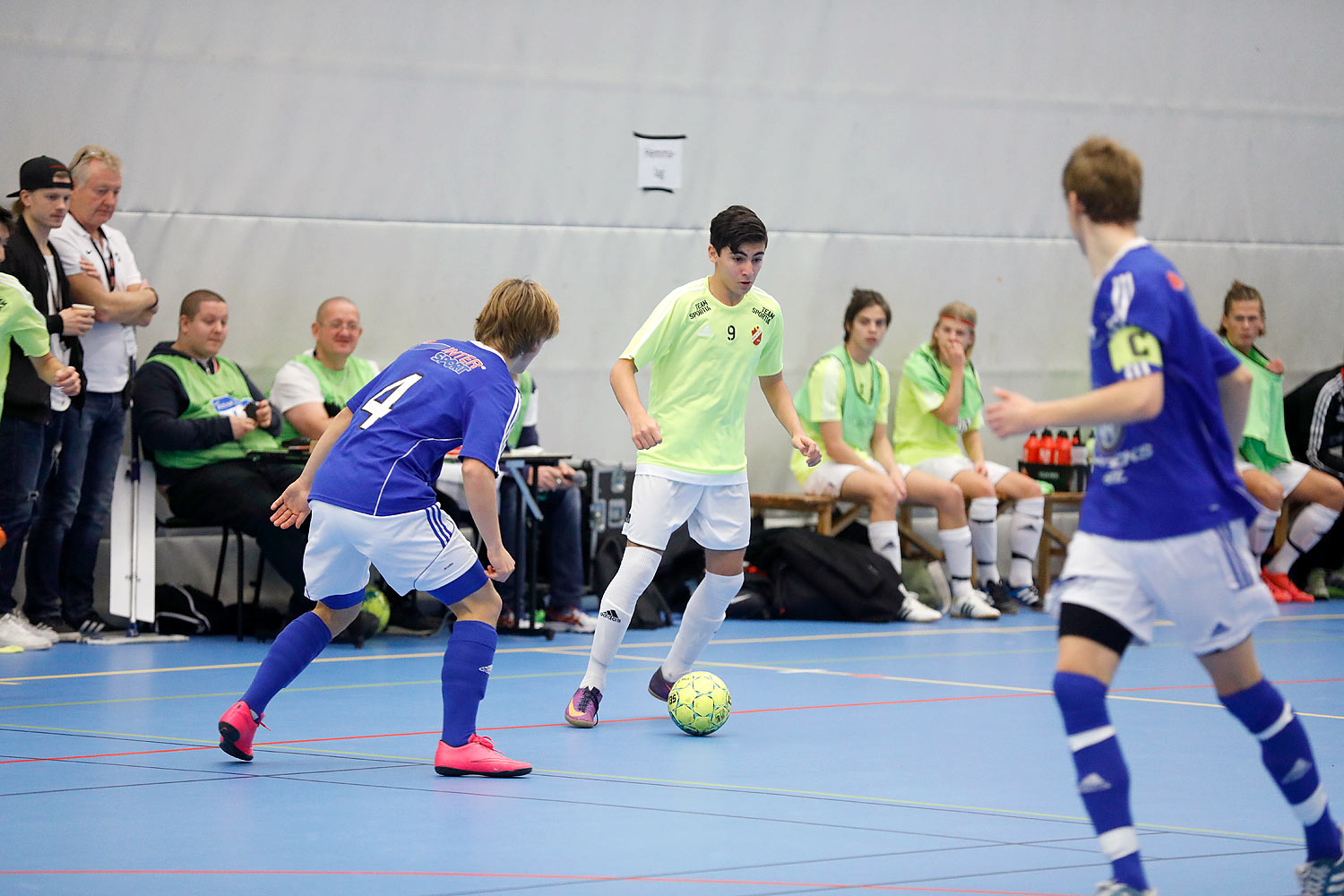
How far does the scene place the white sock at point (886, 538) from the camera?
34.9ft

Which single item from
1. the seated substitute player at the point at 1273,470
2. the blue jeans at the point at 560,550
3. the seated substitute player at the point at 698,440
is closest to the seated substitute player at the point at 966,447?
the seated substitute player at the point at 1273,470

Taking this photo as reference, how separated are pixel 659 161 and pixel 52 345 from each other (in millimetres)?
4698

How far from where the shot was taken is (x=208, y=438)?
28.9 feet

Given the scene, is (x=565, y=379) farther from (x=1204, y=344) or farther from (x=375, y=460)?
(x=1204, y=344)

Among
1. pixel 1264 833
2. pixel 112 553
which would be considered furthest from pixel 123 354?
pixel 1264 833

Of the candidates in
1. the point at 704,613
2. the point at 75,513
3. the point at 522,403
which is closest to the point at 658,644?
the point at 522,403

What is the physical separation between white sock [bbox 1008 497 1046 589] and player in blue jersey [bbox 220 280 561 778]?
22.0ft

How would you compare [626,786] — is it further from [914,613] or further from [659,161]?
[659,161]

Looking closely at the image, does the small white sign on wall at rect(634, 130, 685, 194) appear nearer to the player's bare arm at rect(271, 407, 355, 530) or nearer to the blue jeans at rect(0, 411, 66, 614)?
the blue jeans at rect(0, 411, 66, 614)

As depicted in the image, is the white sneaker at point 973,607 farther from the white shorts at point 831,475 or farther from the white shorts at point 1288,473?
the white shorts at point 1288,473

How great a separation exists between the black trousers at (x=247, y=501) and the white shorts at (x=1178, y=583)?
19.7 feet

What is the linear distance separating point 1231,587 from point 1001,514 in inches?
348

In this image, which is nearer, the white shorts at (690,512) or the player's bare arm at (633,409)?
the player's bare arm at (633,409)

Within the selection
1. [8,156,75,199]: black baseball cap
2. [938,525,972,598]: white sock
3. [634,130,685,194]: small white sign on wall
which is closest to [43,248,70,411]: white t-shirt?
[8,156,75,199]: black baseball cap
